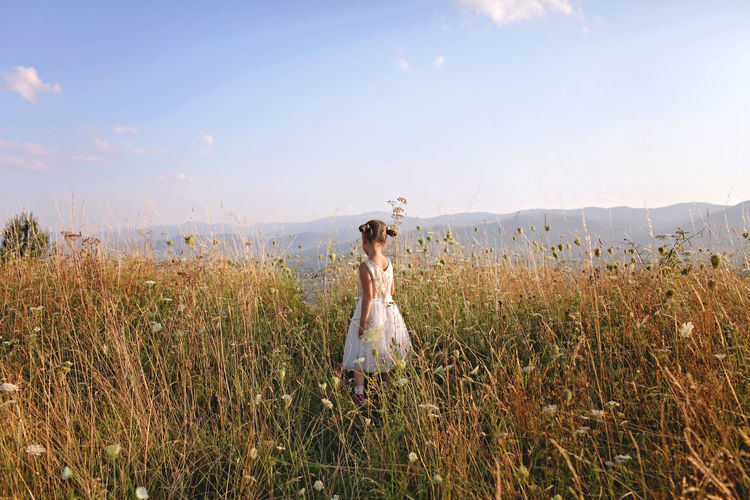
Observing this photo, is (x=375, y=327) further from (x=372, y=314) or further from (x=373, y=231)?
(x=373, y=231)

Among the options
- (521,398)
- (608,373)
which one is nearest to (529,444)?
(521,398)

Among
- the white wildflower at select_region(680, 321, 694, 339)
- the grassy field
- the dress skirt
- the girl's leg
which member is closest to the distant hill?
the grassy field

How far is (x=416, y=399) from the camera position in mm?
2531

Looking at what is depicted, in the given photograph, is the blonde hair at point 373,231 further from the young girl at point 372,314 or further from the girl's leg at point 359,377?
the girl's leg at point 359,377

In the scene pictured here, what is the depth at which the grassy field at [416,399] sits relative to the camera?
6.77 feet

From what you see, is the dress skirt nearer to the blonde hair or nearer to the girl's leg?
the girl's leg

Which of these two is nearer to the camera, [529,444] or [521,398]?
[529,444]

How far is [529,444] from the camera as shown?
221 centimetres

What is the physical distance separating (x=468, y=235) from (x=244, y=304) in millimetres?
3068

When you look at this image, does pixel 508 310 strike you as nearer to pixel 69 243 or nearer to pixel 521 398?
pixel 521 398

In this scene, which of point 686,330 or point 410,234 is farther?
point 410,234

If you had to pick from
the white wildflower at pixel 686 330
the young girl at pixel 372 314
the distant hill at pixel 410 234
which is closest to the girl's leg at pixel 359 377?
the young girl at pixel 372 314

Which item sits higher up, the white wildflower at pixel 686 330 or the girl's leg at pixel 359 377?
the white wildflower at pixel 686 330

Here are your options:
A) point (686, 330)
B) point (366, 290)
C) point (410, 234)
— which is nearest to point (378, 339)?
point (366, 290)
